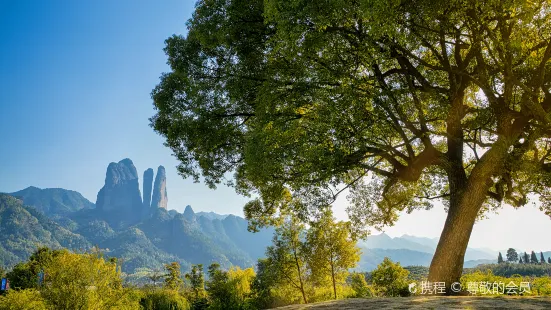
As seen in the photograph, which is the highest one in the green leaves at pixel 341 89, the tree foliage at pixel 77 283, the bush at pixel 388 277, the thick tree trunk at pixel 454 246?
the green leaves at pixel 341 89

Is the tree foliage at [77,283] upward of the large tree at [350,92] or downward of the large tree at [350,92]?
downward

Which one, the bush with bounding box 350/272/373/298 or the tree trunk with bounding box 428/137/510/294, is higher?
the tree trunk with bounding box 428/137/510/294

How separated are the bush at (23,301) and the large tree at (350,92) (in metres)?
6.12

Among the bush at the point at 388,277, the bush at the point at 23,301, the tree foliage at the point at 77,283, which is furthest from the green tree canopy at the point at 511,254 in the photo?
the bush at the point at 23,301

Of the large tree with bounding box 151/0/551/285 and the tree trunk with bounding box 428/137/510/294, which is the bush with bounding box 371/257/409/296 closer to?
the large tree with bounding box 151/0/551/285

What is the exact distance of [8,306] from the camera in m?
11.5

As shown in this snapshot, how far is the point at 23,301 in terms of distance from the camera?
11320 mm

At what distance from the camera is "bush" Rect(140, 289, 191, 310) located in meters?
26.0

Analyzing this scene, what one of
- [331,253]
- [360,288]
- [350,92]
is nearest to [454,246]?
[350,92]

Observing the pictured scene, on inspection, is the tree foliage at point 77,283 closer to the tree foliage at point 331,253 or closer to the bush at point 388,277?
the tree foliage at point 331,253

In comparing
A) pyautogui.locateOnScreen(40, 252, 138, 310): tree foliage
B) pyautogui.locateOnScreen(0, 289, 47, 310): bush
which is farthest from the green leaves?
pyautogui.locateOnScreen(0, 289, 47, 310): bush

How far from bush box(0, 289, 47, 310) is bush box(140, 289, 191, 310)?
1485cm

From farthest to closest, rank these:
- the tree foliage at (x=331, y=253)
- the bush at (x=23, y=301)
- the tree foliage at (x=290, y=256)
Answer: the tree foliage at (x=290, y=256) → the tree foliage at (x=331, y=253) → the bush at (x=23, y=301)

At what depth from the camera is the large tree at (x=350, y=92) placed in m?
7.20
